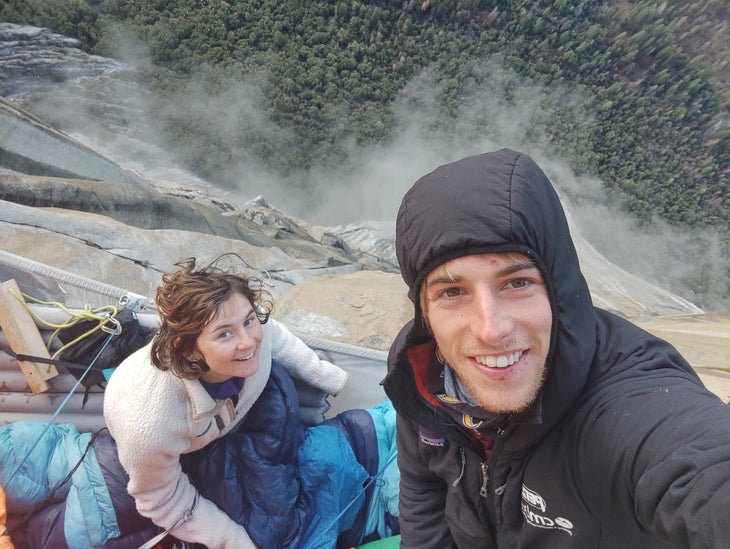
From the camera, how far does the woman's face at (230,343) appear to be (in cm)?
158

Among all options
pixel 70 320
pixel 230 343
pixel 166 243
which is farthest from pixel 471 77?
pixel 230 343

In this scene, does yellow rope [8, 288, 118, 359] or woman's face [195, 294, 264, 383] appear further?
yellow rope [8, 288, 118, 359]

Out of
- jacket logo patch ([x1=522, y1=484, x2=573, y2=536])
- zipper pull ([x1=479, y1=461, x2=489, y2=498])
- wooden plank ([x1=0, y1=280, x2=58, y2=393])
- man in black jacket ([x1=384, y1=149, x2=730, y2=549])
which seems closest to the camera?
man in black jacket ([x1=384, y1=149, x2=730, y2=549])

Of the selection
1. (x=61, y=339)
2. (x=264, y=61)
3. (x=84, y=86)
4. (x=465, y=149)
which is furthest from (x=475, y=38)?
(x=61, y=339)

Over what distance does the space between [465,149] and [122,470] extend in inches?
780

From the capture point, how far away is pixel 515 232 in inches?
31.4

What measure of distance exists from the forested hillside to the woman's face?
14.3 m

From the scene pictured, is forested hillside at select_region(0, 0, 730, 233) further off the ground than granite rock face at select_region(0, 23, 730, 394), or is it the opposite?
forested hillside at select_region(0, 0, 730, 233)

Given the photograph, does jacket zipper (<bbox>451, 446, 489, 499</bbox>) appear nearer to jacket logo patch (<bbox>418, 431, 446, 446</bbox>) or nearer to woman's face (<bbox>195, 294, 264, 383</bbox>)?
jacket logo patch (<bbox>418, 431, 446, 446</bbox>)

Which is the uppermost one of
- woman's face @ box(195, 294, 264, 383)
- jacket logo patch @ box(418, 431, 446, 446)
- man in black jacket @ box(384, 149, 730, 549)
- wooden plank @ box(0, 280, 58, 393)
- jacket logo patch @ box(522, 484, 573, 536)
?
man in black jacket @ box(384, 149, 730, 549)

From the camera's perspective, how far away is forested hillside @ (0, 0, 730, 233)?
16.1 metres

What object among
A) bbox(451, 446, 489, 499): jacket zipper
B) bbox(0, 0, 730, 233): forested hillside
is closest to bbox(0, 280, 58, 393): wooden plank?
bbox(451, 446, 489, 499): jacket zipper

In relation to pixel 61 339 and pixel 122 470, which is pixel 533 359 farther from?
pixel 61 339

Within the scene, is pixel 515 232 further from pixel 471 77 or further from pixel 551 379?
pixel 471 77
